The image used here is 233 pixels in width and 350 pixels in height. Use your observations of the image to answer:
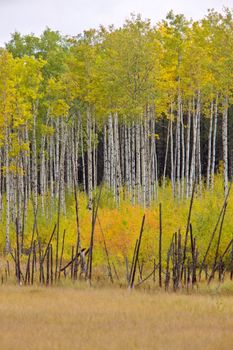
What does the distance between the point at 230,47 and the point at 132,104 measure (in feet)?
17.4

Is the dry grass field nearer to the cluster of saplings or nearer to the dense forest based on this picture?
the cluster of saplings

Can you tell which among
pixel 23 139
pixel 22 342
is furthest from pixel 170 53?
pixel 22 342

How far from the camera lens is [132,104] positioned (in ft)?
108

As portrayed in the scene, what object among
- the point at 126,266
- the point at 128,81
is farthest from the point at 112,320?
the point at 128,81

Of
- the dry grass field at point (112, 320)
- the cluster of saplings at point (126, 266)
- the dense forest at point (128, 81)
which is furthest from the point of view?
the dense forest at point (128, 81)

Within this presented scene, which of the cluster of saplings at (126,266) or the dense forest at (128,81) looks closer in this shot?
the cluster of saplings at (126,266)

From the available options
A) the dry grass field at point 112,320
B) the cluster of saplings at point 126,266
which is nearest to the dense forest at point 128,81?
the cluster of saplings at point 126,266

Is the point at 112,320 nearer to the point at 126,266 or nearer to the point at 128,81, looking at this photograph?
the point at 126,266

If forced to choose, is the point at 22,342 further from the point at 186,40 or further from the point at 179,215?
the point at 186,40

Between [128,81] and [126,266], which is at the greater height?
[128,81]

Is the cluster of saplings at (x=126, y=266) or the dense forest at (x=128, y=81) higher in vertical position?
the dense forest at (x=128, y=81)

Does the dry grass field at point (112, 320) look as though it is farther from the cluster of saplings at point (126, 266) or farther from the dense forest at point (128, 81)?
the dense forest at point (128, 81)

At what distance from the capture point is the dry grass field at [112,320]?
40.3 feet

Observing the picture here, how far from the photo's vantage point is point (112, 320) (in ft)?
49.4
